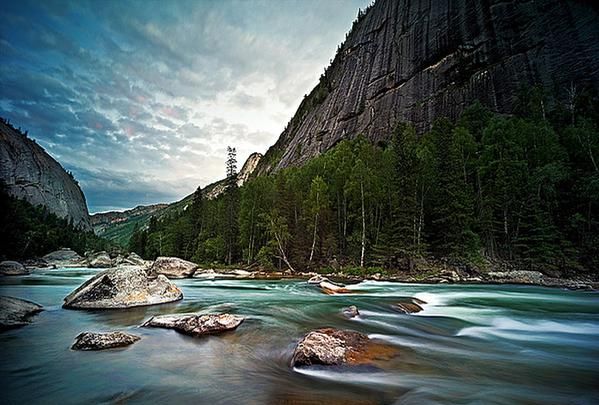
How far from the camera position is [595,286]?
20.5 metres

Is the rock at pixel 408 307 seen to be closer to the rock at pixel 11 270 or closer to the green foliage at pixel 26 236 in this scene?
the green foliage at pixel 26 236

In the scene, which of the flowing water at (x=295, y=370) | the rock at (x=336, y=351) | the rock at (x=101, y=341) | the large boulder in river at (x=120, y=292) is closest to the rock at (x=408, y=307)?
the flowing water at (x=295, y=370)

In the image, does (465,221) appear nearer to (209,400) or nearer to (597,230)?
(597,230)

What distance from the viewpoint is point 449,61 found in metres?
61.8

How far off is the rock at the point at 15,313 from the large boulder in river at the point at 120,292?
1456mm

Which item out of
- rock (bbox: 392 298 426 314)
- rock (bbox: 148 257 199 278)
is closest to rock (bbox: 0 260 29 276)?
rock (bbox: 148 257 199 278)

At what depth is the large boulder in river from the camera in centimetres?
1158

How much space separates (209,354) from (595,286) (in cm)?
2475

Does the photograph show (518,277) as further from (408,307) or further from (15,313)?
(15,313)

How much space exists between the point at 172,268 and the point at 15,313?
23415 millimetres

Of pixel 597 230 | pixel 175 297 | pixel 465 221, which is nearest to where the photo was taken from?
pixel 175 297

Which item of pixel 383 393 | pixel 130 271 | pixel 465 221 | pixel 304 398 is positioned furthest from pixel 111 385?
pixel 465 221

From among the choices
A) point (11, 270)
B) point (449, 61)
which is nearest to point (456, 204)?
point (449, 61)

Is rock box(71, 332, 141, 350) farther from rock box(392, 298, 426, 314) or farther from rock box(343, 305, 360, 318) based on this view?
rock box(392, 298, 426, 314)
